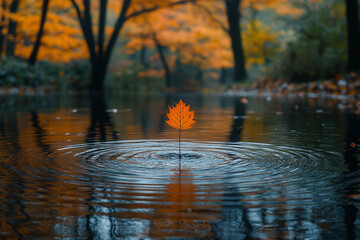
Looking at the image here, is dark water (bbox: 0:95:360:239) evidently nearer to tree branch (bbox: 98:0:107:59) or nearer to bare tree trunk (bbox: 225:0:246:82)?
tree branch (bbox: 98:0:107:59)

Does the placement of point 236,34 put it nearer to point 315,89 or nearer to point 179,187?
point 315,89

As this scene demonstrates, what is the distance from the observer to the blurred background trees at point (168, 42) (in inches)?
965

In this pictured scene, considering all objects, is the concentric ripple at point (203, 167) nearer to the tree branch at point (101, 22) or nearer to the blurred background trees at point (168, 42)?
the blurred background trees at point (168, 42)

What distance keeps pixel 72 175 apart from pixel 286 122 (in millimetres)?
6394

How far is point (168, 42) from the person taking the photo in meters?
37.9

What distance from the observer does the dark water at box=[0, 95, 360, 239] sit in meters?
2.88

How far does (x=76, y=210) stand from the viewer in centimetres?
323

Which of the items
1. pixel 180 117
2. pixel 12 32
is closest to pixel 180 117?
pixel 180 117

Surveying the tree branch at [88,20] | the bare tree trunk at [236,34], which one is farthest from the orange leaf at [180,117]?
the bare tree trunk at [236,34]

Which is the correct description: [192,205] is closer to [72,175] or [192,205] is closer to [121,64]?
[72,175]

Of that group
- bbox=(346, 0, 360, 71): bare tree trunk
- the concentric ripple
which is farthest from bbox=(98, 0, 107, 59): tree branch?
the concentric ripple

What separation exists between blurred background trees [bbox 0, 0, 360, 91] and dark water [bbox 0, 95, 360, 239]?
51.0ft

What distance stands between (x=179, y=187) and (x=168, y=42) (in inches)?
1363

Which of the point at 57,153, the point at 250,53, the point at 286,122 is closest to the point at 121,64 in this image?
the point at 250,53
